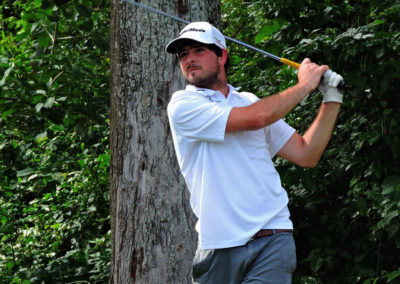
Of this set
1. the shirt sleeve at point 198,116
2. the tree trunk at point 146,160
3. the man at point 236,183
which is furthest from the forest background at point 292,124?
the shirt sleeve at point 198,116

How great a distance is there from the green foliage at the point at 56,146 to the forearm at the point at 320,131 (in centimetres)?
237

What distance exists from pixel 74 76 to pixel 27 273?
1.72m

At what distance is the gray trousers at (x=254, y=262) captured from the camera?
2.38 metres

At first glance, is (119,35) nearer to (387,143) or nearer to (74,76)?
(74,76)

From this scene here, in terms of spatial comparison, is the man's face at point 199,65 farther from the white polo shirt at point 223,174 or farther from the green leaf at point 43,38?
the green leaf at point 43,38

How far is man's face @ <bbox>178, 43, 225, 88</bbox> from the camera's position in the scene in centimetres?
268

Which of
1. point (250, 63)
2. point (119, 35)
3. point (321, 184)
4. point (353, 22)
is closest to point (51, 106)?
point (119, 35)

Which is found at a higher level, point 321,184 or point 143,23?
point 143,23

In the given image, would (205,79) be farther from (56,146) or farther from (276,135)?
(56,146)

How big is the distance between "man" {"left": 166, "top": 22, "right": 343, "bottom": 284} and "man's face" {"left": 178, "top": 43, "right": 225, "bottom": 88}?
2.2 inches

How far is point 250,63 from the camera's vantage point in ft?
16.6

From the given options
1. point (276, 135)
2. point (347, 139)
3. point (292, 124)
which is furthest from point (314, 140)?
point (292, 124)

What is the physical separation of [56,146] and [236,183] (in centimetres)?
377

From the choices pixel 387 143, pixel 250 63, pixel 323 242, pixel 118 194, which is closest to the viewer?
pixel 118 194
